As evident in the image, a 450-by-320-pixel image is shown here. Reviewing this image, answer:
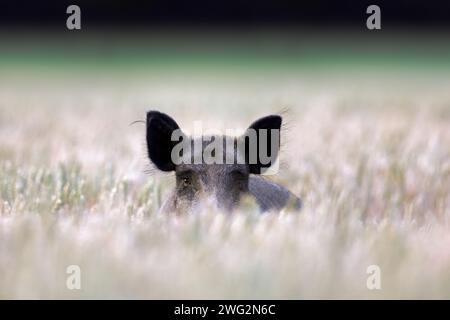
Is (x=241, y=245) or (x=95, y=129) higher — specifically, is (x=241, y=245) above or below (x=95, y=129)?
below

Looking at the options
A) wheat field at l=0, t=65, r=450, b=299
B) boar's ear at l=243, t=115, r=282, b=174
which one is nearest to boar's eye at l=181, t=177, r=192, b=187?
wheat field at l=0, t=65, r=450, b=299

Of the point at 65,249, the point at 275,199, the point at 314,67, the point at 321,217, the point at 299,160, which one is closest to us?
the point at 65,249

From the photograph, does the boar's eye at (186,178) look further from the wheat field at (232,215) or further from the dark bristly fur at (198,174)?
the wheat field at (232,215)

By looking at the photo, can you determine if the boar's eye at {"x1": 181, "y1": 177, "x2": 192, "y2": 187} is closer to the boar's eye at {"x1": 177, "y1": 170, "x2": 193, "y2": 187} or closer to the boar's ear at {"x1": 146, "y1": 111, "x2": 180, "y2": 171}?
the boar's eye at {"x1": 177, "y1": 170, "x2": 193, "y2": 187}

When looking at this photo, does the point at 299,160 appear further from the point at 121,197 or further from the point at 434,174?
the point at 121,197

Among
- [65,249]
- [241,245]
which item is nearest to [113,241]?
[65,249]

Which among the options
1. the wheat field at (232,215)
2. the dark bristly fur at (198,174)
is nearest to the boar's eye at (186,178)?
the dark bristly fur at (198,174)

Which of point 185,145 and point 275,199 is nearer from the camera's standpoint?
point 185,145

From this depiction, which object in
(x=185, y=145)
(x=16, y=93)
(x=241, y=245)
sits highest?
(x=16, y=93)
